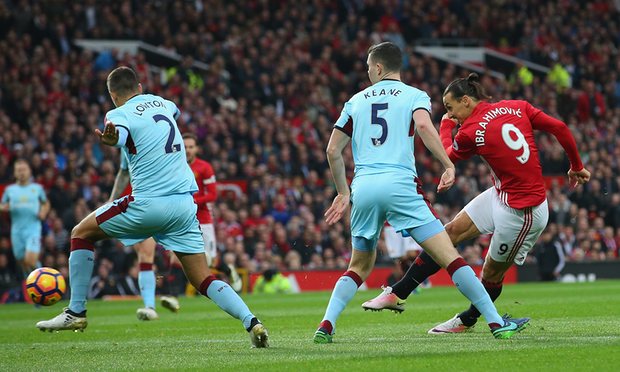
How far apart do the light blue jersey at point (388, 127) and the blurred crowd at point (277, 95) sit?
13304mm

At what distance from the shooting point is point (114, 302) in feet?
66.0

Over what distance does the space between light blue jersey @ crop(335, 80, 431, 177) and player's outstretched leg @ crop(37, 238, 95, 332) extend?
2549 millimetres

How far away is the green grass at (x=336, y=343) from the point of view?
7.52 meters

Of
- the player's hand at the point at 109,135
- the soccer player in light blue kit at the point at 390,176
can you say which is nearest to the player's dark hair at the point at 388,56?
the soccer player in light blue kit at the point at 390,176

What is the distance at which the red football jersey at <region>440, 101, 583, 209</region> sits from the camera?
9.58 meters

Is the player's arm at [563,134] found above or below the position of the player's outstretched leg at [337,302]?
above

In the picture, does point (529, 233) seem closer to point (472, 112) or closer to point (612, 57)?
point (472, 112)

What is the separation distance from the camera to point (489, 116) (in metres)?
9.64

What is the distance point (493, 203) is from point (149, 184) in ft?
9.91

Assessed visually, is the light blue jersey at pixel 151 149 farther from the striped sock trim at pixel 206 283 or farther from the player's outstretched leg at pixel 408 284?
the player's outstretched leg at pixel 408 284

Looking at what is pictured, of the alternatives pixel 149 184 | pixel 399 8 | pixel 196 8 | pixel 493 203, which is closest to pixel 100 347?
pixel 149 184

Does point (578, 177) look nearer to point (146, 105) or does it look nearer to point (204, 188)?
point (146, 105)

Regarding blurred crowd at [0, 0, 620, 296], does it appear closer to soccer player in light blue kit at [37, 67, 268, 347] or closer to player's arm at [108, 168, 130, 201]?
player's arm at [108, 168, 130, 201]

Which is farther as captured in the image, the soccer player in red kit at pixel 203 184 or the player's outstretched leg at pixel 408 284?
the soccer player in red kit at pixel 203 184
